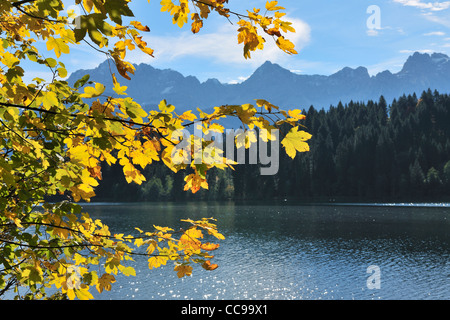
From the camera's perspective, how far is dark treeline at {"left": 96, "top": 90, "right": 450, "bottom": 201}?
114875mm

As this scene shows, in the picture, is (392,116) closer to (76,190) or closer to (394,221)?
(394,221)

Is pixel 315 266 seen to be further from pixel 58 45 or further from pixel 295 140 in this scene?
pixel 58 45

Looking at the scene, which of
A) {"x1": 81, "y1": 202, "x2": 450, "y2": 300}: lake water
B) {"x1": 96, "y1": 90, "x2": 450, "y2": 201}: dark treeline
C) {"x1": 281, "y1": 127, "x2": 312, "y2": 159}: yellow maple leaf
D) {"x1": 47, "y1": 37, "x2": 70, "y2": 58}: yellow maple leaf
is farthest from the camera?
{"x1": 96, "y1": 90, "x2": 450, "y2": 201}: dark treeline

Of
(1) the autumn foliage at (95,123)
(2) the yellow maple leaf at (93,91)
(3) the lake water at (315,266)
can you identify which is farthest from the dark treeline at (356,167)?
(2) the yellow maple leaf at (93,91)

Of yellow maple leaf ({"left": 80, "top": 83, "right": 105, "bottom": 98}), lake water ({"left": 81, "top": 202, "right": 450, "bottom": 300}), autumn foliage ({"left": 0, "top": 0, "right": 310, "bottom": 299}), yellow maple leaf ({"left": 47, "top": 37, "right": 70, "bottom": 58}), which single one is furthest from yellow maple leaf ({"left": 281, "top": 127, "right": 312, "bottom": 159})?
lake water ({"left": 81, "top": 202, "right": 450, "bottom": 300})

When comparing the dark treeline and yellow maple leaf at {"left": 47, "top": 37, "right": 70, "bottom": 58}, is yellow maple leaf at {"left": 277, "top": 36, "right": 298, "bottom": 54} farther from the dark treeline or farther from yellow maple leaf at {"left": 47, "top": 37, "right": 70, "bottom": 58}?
the dark treeline

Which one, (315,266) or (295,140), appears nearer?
(295,140)

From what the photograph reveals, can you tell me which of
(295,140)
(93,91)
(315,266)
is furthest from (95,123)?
(315,266)

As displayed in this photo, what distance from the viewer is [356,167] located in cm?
12131

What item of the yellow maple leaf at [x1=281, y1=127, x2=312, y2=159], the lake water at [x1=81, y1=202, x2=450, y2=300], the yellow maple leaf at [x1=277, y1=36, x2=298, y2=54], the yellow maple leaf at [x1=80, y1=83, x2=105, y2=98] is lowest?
the lake water at [x1=81, y1=202, x2=450, y2=300]

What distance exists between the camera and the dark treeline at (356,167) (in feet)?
377

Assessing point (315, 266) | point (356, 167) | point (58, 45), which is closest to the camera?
point (58, 45)

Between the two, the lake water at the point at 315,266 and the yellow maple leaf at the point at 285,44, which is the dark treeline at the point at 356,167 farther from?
the yellow maple leaf at the point at 285,44
